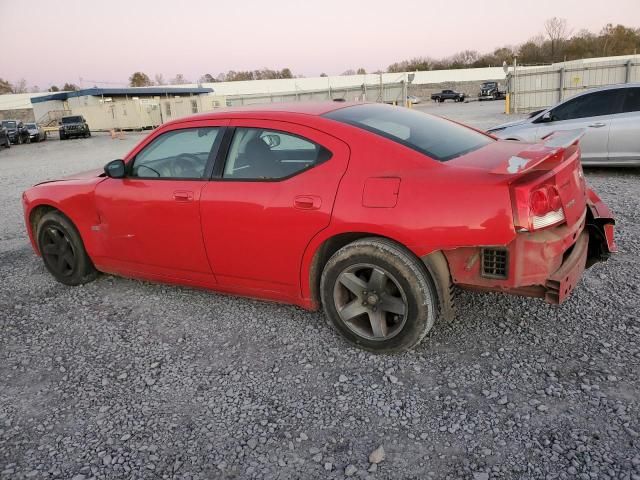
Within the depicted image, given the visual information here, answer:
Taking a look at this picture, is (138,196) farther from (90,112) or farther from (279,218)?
(90,112)

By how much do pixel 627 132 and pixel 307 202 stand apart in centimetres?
688

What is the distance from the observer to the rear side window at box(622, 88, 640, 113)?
789 centimetres

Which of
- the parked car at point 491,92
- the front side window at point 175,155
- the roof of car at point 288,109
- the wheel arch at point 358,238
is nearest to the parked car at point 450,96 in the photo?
the parked car at point 491,92

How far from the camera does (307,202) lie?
3199mm

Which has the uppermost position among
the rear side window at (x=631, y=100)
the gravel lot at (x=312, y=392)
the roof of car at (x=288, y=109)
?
the roof of car at (x=288, y=109)

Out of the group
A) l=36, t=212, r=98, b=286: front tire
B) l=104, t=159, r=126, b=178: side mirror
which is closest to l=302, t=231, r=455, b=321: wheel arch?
l=104, t=159, r=126, b=178: side mirror

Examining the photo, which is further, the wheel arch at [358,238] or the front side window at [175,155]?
the front side window at [175,155]

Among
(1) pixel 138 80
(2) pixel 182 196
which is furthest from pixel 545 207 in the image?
(1) pixel 138 80

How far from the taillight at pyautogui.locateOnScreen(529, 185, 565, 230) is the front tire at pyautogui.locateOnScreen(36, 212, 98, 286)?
389cm

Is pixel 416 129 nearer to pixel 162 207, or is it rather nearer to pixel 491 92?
pixel 162 207

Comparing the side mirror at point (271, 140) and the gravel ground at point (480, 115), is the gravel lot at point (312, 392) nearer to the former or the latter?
the side mirror at point (271, 140)

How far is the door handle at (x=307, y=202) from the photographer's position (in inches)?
124

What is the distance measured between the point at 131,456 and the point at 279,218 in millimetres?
1611

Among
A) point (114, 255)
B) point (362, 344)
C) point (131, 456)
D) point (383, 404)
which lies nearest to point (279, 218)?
point (362, 344)
